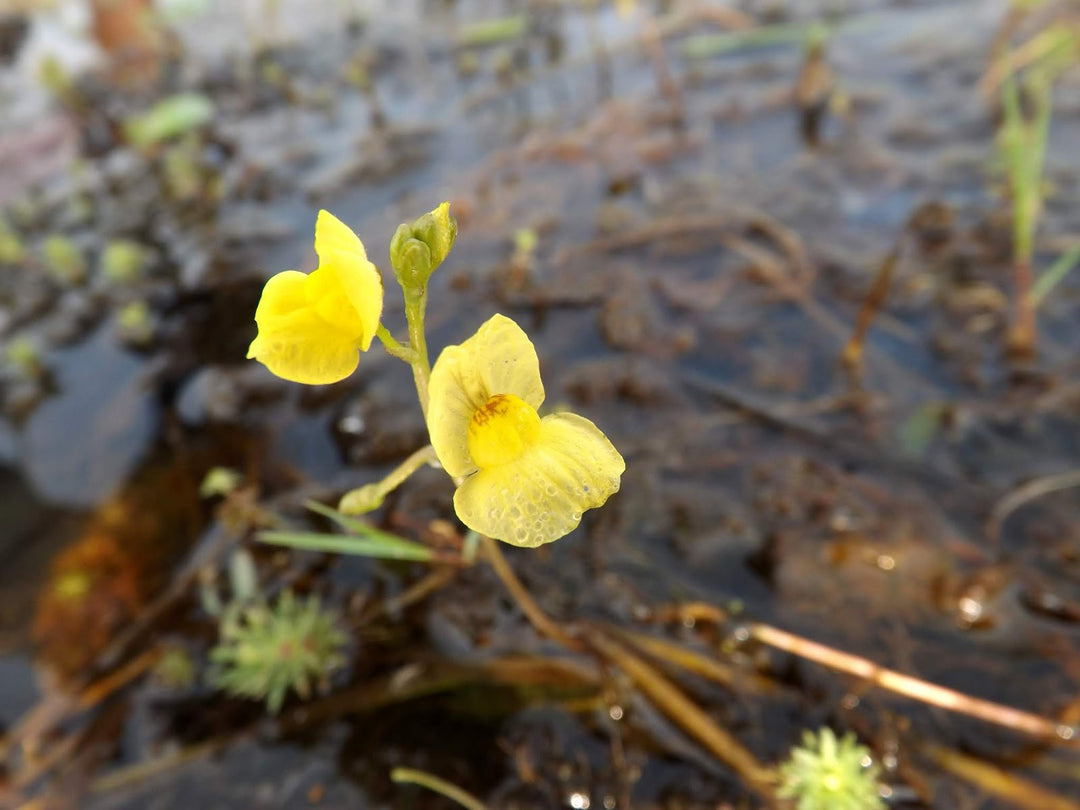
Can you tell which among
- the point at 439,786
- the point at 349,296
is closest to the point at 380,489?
the point at 349,296

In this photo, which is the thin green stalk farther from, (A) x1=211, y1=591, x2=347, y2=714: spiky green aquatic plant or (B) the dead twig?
(B) the dead twig

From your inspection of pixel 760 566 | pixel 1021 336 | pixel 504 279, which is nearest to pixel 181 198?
pixel 504 279

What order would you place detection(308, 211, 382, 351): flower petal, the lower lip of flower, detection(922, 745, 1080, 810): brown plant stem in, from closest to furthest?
detection(308, 211, 382, 351): flower petal
the lower lip of flower
detection(922, 745, 1080, 810): brown plant stem

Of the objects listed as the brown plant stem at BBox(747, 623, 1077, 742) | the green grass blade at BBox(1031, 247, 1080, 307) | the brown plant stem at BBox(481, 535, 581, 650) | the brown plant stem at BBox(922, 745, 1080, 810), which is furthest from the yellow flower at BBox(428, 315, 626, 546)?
the green grass blade at BBox(1031, 247, 1080, 307)

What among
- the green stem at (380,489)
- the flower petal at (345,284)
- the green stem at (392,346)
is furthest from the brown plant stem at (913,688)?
the flower petal at (345,284)

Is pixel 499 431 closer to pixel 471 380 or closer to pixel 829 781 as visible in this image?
pixel 471 380

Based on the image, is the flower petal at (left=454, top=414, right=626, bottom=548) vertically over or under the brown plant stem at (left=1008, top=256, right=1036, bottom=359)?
over

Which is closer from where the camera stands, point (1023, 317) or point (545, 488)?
point (545, 488)
